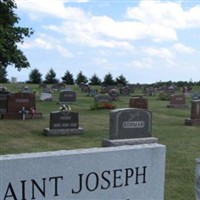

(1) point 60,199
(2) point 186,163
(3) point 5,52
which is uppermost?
(3) point 5,52

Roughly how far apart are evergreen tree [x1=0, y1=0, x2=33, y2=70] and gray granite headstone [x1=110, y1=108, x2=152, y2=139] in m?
7.90

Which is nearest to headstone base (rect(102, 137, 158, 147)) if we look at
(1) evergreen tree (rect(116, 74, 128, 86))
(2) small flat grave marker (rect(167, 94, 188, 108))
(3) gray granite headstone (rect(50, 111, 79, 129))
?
(3) gray granite headstone (rect(50, 111, 79, 129))

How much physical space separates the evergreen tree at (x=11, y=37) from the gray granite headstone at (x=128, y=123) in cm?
790

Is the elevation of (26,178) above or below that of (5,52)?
below

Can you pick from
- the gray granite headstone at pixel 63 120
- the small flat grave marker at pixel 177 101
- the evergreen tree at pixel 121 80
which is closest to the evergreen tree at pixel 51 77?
the evergreen tree at pixel 121 80

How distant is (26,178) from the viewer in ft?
11.4

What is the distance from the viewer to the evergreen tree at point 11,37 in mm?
17859

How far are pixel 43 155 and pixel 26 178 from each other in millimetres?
222

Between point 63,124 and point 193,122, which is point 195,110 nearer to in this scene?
point 193,122

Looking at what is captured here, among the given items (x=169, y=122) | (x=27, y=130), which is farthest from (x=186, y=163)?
(x=169, y=122)

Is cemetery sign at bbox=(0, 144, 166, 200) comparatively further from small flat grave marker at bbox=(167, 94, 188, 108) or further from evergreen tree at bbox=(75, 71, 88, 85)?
evergreen tree at bbox=(75, 71, 88, 85)

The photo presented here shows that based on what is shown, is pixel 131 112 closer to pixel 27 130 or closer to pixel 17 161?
pixel 27 130

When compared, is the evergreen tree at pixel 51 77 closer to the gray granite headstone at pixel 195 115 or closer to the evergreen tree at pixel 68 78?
the evergreen tree at pixel 68 78

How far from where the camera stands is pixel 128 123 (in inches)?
436
